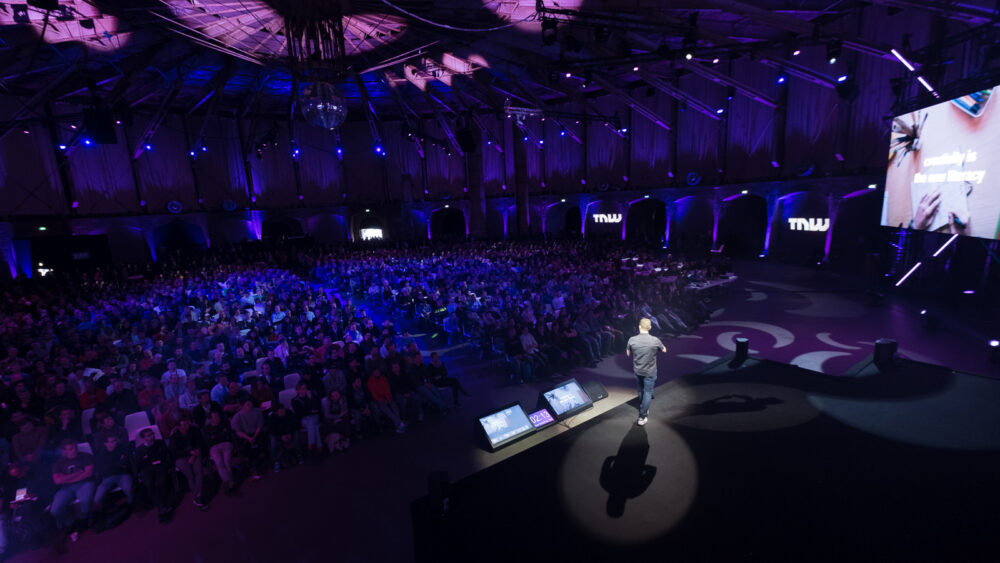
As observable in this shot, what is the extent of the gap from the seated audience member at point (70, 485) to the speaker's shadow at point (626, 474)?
6.33m

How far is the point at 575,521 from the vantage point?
14.3ft

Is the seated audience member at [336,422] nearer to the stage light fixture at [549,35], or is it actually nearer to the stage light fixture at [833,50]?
the stage light fixture at [549,35]

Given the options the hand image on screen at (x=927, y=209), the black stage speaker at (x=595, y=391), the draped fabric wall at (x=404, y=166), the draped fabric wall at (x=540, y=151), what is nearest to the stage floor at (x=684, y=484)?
the black stage speaker at (x=595, y=391)

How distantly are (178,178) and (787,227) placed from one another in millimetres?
35930

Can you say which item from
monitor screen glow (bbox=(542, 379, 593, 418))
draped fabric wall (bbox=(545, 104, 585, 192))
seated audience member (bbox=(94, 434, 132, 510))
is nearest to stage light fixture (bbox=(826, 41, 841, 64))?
monitor screen glow (bbox=(542, 379, 593, 418))

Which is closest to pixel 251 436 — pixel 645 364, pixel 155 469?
Answer: pixel 155 469

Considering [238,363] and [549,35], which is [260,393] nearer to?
[238,363]

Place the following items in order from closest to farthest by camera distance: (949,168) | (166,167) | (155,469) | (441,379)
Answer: (155,469) < (441,379) < (949,168) < (166,167)

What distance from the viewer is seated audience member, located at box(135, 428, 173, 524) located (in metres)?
5.52

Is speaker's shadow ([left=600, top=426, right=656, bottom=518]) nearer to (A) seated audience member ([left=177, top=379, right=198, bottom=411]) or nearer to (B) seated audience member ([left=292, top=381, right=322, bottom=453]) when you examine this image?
(B) seated audience member ([left=292, top=381, right=322, bottom=453])

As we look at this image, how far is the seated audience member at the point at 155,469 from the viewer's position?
217 inches

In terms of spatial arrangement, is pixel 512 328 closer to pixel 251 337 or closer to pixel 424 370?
pixel 424 370

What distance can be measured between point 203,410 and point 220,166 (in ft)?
93.9

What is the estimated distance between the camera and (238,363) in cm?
878
